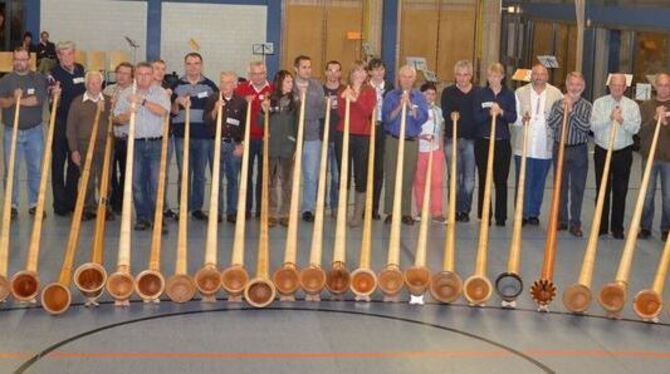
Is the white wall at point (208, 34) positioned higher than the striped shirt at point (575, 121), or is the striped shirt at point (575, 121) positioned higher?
the white wall at point (208, 34)

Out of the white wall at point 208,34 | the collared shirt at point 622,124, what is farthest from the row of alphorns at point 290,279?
the white wall at point 208,34

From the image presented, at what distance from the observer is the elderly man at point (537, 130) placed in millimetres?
13617

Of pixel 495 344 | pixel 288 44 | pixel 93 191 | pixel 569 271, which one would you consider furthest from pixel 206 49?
pixel 495 344

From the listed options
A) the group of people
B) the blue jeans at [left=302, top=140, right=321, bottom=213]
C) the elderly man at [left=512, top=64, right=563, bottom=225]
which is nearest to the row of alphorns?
the group of people

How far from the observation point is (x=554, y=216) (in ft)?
35.5

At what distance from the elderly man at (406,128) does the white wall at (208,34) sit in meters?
16.9

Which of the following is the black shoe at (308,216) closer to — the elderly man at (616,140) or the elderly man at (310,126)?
the elderly man at (310,126)

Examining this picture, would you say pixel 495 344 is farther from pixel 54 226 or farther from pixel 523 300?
pixel 54 226

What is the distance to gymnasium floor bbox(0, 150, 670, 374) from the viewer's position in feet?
28.0

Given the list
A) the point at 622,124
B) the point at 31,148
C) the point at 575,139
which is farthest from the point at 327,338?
the point at 31,148

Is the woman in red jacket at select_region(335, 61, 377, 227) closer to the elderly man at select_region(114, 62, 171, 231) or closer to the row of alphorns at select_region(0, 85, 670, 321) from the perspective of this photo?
the elderly man at select_region(114, 62, 171, 231)

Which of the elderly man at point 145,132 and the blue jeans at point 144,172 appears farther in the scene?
the blue jeans at point 144,172

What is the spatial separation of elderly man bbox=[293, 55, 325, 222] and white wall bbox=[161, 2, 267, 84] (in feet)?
54.9

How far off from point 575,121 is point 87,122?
529 cm
